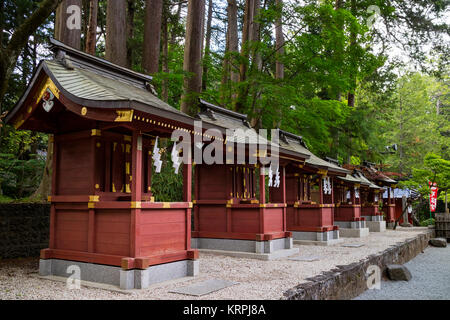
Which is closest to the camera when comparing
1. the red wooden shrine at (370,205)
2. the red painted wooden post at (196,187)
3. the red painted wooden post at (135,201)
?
the red painted wooden post at (135,201)

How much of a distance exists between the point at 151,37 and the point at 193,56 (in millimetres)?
1692

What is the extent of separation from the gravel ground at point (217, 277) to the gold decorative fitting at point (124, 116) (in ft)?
8.66

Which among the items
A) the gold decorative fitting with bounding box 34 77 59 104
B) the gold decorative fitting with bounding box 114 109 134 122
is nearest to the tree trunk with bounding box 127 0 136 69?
the gold decorative fitting with bounding box 34 77 59 104

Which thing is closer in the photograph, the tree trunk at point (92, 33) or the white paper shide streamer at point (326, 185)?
the tree trunk at point (92, 33)

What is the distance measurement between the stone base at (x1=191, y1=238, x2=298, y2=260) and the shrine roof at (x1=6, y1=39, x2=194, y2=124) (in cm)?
466

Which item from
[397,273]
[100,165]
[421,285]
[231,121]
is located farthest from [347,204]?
[100,165]

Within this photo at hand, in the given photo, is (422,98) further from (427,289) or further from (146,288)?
(146,288)

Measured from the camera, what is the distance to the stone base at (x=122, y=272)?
6.00 meters

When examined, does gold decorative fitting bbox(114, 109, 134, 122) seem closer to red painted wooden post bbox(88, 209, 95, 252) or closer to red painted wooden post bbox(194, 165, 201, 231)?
red painted wooden post bbox(88, 209, 95, 252)

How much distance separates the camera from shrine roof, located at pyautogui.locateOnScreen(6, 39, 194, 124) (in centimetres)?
586

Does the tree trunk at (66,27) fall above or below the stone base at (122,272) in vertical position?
above

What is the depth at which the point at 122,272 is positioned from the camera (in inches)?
235

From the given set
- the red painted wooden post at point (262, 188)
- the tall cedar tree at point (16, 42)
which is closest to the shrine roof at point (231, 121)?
the red painted wooden post at point (262, 188)

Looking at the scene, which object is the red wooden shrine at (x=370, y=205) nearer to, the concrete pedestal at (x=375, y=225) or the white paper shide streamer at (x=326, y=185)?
the concrete pedestal at (x=375, y=225)
